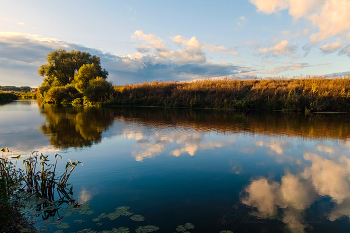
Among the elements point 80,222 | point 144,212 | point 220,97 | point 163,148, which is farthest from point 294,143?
point 220,97

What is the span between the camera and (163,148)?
30.4 ft

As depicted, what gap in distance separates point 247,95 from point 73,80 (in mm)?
35823

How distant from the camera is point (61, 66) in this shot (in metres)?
52.8

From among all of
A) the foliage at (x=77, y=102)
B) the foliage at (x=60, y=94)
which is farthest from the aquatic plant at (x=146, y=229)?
the foliage at (x=60, y=94)

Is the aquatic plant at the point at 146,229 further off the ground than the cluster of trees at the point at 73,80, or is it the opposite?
the cluster of trees at the point at 73,80

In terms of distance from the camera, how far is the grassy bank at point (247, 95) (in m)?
26.1

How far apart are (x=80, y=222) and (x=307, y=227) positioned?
4.02 metres

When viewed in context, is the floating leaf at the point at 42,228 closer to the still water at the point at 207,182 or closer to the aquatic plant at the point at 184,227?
the still water at the point at 207,182

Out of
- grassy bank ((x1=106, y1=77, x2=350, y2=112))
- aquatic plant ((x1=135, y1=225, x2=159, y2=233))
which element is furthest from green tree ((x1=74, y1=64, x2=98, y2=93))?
aquatic plant ((x1=135, y1=225, x2=159, y2=233))

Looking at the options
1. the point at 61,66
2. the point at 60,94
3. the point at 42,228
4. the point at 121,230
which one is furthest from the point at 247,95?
the point at 61,66

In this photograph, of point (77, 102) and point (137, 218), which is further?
point (77, 102)

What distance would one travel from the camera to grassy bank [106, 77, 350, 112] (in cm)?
2608

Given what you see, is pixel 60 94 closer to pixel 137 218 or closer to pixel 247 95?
pixel 247 95

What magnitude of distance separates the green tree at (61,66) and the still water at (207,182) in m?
46.3
